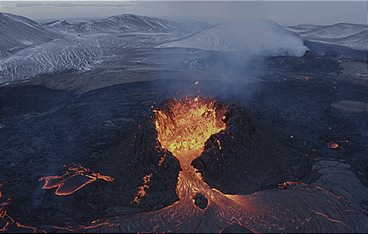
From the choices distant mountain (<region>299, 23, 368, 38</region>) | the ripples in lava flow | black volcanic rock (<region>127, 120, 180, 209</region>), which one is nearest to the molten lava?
the ripples in lava flow

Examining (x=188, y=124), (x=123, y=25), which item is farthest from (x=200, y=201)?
(x=123, y=25)

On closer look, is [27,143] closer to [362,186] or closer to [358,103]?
[362,186]

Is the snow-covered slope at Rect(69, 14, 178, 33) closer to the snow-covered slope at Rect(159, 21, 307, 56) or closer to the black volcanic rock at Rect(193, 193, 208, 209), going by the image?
the snow-covered slope at Rect(159, 21, 307, 56)

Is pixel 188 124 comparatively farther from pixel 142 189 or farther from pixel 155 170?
pixel 142 189

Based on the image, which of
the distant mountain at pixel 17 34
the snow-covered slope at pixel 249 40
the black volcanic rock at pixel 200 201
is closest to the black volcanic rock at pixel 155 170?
the black volcanic rock at pixel 200 201

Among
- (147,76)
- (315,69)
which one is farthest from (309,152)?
→ (315,69)
